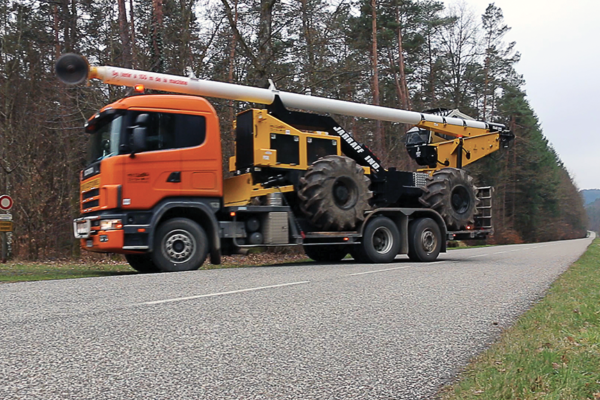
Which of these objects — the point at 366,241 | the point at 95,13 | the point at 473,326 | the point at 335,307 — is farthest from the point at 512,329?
the point at 95,13

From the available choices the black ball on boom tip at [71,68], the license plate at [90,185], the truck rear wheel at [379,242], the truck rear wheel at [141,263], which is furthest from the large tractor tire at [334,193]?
the black ball on boom tip at [71,68]

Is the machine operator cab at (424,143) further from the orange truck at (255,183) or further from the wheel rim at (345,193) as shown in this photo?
the wheel rim at (345,193)

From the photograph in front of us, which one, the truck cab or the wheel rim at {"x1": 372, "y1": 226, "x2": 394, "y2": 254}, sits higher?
the truck cab

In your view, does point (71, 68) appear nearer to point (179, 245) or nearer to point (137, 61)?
point (179, 245)

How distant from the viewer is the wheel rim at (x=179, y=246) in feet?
36.0

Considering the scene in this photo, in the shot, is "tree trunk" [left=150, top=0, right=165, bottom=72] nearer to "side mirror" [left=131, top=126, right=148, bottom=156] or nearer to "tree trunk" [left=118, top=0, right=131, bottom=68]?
"tree trunk" [left=118, top=0, right=131, bottom=68]

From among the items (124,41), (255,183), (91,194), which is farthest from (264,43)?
(91,194)

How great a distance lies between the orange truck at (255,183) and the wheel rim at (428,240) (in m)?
0.03

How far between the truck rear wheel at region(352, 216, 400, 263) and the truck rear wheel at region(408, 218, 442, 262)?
43cm

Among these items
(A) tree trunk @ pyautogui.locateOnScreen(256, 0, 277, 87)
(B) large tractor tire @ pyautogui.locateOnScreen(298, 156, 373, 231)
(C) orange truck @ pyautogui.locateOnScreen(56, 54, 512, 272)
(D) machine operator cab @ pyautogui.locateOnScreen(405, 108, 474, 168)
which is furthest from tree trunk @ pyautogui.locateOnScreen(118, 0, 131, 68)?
(D) machine operator cab @ pyautogui.locateOnScreen(405, 108, 474, 168)

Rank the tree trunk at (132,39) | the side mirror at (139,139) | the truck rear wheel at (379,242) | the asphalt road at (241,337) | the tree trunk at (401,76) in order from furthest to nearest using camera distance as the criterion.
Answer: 1. the tree trunk at (401,76)
2. the tree trunk at (132,39)
3. the truck rear wheel at (379,242)
4. the side mirror at (139,139)
5. the asphalt road at (241,337)

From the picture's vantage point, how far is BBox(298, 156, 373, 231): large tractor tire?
509 inches

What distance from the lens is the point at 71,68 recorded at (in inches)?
408

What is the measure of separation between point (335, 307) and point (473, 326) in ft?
4.84
